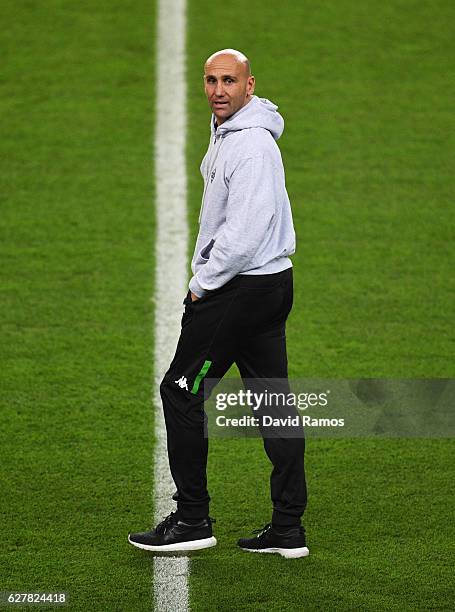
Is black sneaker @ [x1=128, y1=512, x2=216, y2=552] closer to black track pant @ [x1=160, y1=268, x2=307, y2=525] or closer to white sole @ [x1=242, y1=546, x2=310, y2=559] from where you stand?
black track pant @ [x1=160, y1=268, x2=307, y2=525]

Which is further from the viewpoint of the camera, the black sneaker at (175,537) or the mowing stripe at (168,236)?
the black sneaker at (175,537)

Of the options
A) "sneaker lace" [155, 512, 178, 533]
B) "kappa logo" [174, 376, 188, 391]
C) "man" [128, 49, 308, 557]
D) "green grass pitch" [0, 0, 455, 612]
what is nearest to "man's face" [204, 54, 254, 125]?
"man" [128, 49, 308, 557]

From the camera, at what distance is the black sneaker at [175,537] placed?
4.61 metres

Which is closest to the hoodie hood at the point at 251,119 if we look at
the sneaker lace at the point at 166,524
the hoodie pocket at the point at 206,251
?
the hoodie pocket at the point at 206,251

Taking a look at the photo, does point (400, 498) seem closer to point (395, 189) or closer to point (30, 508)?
point (30, 508)

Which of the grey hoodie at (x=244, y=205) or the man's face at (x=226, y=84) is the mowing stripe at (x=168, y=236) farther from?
the man's face at (x=226, y=84)

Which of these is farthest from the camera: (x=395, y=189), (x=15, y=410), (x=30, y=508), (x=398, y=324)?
(x=395, y=189)

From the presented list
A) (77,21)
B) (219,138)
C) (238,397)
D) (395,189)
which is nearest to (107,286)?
(238,397)

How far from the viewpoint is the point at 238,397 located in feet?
19.8

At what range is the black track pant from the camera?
14.5 ft

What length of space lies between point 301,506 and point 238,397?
1460mm

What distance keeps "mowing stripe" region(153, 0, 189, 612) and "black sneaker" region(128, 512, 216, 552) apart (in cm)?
5

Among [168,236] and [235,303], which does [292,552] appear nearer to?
[235,303]

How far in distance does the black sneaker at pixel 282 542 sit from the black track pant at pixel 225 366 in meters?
0.04
